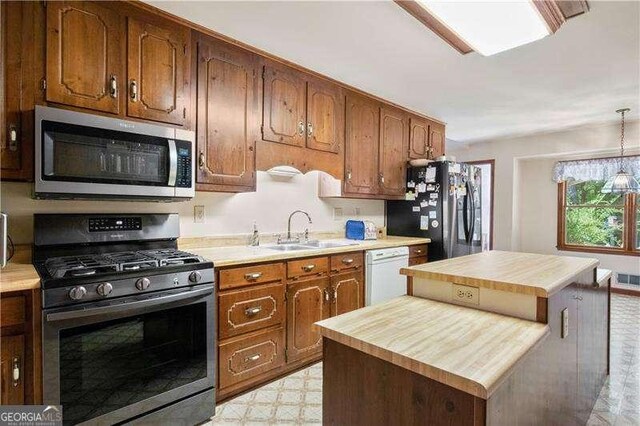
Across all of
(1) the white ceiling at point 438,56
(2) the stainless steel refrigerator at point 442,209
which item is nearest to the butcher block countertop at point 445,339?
(1) the white ceiling at point 438,56

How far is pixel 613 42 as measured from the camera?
2.33m

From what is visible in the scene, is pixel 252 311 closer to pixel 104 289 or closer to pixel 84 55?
pixel 104 289

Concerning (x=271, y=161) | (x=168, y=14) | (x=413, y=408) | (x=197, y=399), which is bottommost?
(x=197, y=399)

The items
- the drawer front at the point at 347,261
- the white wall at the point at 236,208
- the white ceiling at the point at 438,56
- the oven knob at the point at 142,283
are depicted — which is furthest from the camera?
the drawer front at the point at 347,261

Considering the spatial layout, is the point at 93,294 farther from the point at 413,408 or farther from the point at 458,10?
the point at 458,10

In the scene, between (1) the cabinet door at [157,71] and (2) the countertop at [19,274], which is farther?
(1) the cabinet door at [157,71]

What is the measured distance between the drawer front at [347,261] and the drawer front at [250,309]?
0.54m

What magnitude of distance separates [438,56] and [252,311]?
230 centimetres

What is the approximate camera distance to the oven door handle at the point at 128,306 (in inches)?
56.5

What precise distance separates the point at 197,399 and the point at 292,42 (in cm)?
236

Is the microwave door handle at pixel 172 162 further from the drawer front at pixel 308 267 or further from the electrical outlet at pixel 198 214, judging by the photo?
the drawer front at pixel 308 267

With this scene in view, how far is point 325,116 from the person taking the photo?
3.03 meters

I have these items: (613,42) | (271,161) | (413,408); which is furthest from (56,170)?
(613,42)

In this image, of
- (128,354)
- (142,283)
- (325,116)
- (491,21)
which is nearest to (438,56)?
(491,21)
